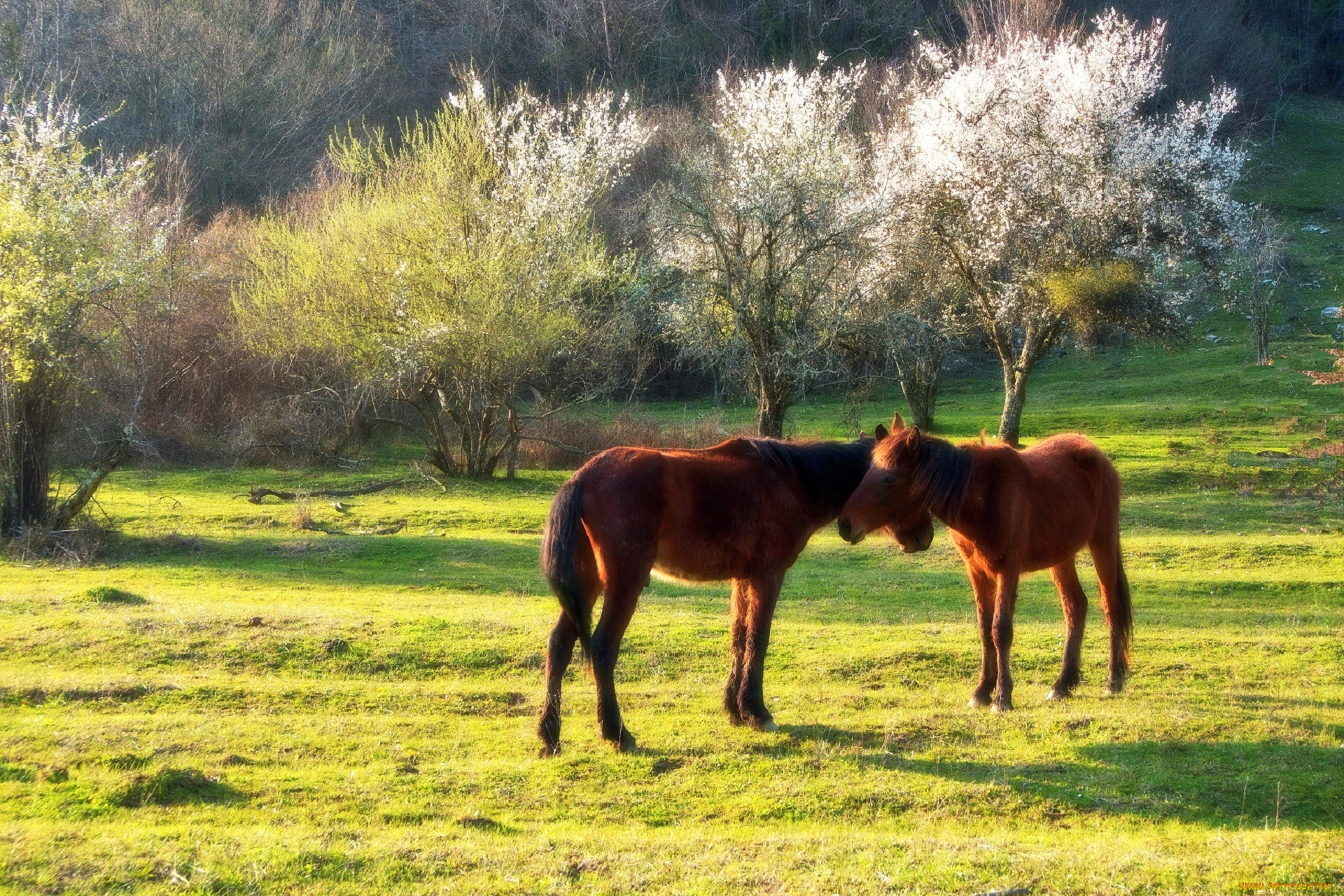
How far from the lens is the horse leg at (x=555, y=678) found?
7055mm

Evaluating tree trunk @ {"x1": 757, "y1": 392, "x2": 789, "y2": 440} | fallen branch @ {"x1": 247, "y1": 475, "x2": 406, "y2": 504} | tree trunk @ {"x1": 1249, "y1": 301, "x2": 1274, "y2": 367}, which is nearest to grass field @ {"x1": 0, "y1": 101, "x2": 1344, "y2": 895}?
fallen branch @ {"x1": 247, "y1": 475, "x2": 406, "y2": 504}

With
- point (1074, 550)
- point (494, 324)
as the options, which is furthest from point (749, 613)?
point (494, 324)

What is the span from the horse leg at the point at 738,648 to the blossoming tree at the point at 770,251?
16.3 meters

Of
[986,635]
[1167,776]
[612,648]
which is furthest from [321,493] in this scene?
[1167,776]

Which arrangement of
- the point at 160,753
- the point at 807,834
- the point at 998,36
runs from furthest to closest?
the point at 998,36 < the point at 160,753 < the point at 807,834

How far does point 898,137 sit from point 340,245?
15.2 meters

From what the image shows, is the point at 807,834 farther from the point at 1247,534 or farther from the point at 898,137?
Answer: the point at 898,137

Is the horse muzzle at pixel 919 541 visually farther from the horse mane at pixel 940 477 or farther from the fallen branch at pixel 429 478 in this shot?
the fallen branch at pixel 429 478

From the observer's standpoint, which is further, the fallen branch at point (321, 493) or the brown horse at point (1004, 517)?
the fallen branch at point (321, 493)

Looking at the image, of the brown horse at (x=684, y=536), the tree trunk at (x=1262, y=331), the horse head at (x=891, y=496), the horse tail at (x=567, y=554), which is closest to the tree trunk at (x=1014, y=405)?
the tree trunk at (x=1262, y=331)

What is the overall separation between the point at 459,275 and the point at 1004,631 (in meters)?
18.9

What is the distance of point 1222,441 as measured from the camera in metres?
28.3

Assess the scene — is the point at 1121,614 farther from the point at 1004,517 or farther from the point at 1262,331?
the point at 1262,331

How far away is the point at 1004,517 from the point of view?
770 centimetres
